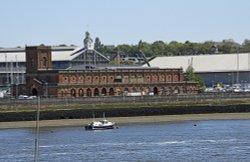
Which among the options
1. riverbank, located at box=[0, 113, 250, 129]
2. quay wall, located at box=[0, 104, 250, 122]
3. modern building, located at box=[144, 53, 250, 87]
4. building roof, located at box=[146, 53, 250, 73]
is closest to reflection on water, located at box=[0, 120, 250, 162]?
riverbank, located at box=[0, 113, 250, 129]

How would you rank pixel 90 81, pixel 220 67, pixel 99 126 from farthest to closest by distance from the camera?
pixel 220 67
pixel 90 81
pixel 99 126

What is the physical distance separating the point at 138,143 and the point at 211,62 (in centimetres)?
10889

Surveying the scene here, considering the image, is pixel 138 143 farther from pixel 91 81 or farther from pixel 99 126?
pixel 91 81

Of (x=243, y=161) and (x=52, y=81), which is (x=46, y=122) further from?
(x=243, y=161)

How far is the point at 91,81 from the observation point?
141000 millimetres

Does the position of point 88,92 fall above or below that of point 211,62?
below

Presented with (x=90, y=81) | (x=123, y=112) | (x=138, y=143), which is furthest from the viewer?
(x=90, y=81)

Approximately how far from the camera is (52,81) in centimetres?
13838

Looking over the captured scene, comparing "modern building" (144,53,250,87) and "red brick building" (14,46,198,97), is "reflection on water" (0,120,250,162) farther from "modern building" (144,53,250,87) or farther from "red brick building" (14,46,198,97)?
"modern building" (144,53,250,87)

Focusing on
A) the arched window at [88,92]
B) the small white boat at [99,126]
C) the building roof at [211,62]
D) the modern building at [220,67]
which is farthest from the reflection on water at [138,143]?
the building roof at [211,62]

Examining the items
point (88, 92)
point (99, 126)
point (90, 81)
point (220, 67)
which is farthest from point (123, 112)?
point (220, 67)

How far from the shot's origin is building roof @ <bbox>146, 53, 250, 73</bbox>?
7313 inches

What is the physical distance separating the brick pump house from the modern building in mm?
34999

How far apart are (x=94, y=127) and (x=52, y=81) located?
37411 millimetres
